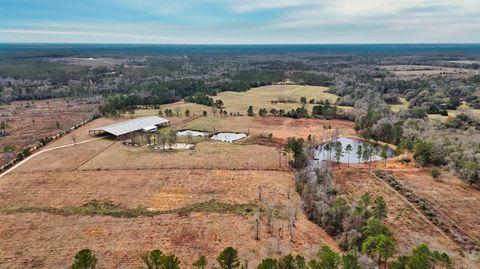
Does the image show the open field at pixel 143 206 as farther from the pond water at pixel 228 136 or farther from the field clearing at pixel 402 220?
the pond water at pixel 228 136

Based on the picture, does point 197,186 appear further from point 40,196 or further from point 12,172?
point 12,172

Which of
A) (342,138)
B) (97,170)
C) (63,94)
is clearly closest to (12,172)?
(97,170)

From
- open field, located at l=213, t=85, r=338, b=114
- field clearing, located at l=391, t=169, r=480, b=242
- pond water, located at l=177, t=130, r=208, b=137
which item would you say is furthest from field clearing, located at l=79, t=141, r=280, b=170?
open field, located at l=213, t=85, r=338, b=114

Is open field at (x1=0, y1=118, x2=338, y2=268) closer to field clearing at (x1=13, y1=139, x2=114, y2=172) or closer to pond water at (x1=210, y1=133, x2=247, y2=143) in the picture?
field clearing at (x1=13, y1=139, x2=114, y2=172)

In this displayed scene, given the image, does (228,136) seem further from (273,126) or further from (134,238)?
(134,238)

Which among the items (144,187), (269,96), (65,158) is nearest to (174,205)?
(144,187)

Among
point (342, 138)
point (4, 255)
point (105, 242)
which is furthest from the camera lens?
point (342, 138)
